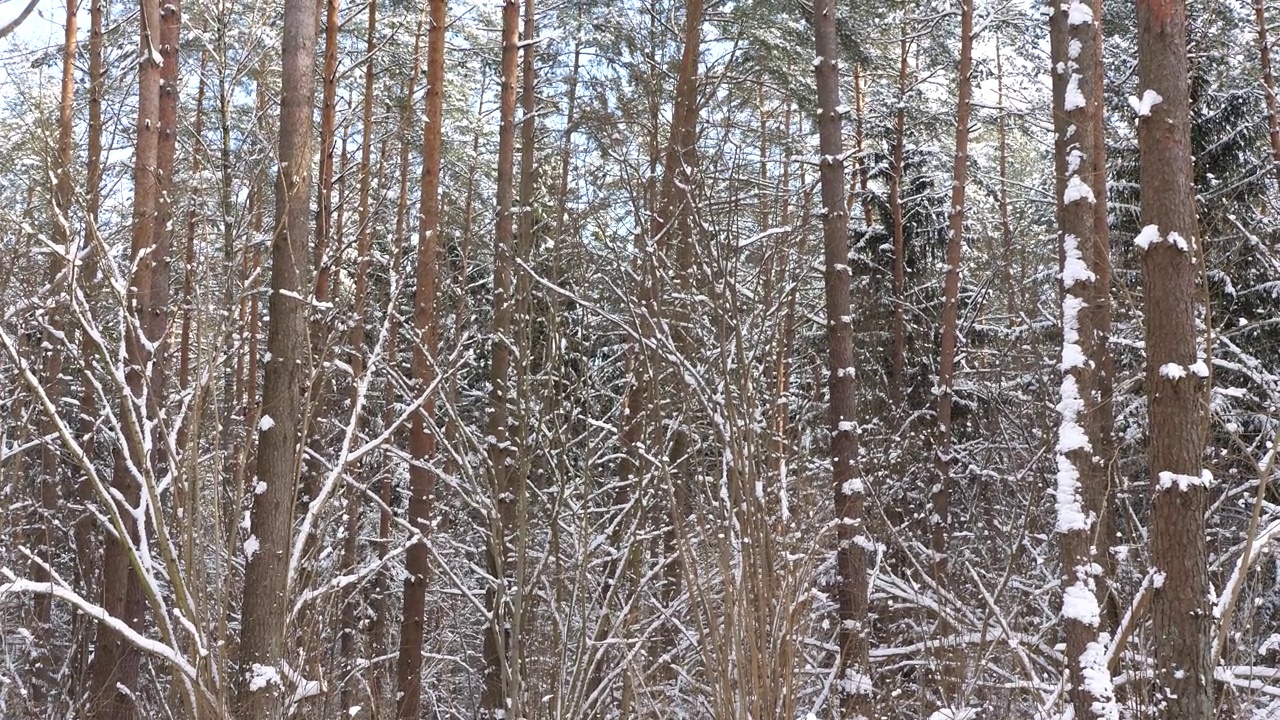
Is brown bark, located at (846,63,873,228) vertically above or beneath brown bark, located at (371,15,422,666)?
above

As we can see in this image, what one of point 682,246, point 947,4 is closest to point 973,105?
point 947,4

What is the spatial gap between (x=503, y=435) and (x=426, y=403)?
118 centimetres

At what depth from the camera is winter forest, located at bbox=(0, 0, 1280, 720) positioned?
4.37 meters

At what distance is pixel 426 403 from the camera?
26.5 feet

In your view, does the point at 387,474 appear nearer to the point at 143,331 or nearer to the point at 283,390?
the point at 143,331

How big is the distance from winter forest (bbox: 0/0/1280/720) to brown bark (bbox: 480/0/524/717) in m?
0.05

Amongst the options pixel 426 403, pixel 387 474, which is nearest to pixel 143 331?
pixel 426 403

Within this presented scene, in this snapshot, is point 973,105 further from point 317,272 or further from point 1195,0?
point 317,272

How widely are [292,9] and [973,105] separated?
9.64 m

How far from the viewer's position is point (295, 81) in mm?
4957

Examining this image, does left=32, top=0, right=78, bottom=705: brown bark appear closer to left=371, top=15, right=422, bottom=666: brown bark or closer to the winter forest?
the winter forest

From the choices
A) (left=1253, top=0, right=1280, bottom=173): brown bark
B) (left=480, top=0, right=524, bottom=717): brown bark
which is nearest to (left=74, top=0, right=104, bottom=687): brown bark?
(left=480, top=0, right=524, bottom=717): brown bark

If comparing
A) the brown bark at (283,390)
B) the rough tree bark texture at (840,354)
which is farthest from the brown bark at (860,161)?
the brown bark at (283,390)

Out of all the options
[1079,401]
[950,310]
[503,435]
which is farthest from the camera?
[950,310]
